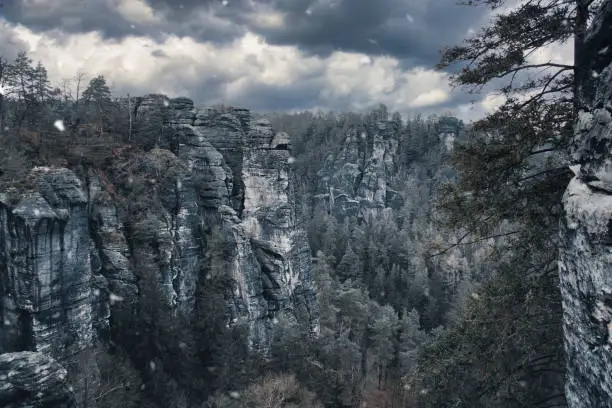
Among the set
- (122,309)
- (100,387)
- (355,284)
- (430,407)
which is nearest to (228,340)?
(122,309)

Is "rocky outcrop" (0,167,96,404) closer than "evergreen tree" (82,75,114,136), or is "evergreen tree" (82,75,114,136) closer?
"rocky outcrop" (0,167,96,404)

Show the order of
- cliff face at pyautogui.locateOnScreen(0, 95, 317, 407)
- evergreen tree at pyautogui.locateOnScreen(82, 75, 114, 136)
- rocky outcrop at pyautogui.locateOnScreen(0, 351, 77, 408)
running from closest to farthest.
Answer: rocky outcrop at pyautogui.locateOnScreen(0, 351, 77, 408), cliff face at pyautogui.locateOnScreen(0, 95, 317, 407), evergreen tree at pyautogui.locateOnScreen(82, 75, 114, 136)

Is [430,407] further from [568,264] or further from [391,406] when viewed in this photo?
[391,406]

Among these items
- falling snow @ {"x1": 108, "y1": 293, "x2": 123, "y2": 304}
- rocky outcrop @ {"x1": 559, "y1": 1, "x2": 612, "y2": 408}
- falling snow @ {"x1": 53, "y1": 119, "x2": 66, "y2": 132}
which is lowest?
falling snow @ {"x1": 108, "y1": 293, "x2": 123, "y2": 304}

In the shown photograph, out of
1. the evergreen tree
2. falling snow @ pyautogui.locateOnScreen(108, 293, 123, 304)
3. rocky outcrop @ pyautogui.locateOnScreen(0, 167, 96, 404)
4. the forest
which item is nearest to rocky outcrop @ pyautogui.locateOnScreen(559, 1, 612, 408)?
the forest

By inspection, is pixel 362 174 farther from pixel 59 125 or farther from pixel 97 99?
pixel 59 125

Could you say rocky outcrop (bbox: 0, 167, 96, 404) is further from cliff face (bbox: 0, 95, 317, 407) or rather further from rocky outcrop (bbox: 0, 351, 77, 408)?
rocky outcrop (bbox: 0, 351, 77, 408)
